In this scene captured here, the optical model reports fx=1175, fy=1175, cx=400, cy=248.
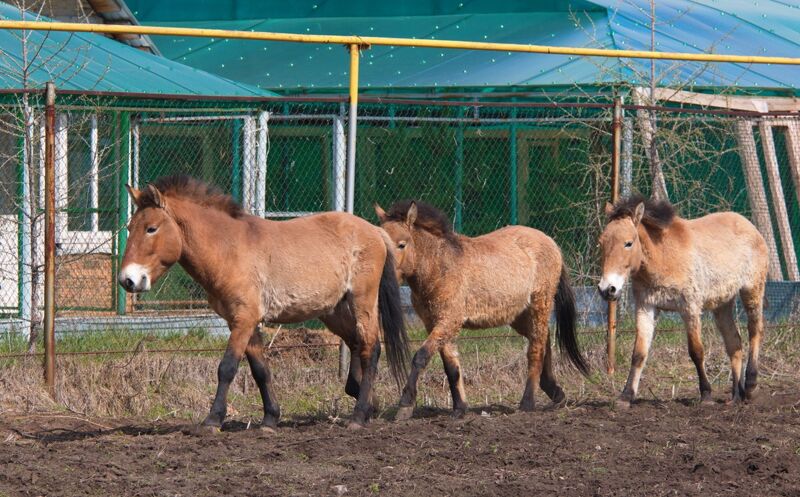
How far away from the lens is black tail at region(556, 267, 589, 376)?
968 centimetres

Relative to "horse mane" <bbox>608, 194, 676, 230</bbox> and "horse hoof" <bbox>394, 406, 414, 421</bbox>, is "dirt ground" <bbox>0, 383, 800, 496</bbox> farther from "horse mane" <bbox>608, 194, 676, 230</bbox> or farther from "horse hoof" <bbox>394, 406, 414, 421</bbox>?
"horse mane" <bbox>608, 194, 676, 230</bbox>

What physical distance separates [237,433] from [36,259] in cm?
308

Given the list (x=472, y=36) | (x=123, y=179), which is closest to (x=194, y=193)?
(x=123, y=179)

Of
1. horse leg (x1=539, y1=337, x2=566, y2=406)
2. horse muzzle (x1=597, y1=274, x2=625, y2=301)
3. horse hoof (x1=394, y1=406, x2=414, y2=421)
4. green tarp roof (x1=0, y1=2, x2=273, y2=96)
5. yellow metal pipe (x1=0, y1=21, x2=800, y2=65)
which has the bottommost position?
horse hoof (x1=394, y1=406, x2=414, y2=421)

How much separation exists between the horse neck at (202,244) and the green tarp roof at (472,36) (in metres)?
8.61

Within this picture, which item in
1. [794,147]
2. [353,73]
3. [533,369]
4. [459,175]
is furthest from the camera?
[794,147]

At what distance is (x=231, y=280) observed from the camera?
789 centimetres

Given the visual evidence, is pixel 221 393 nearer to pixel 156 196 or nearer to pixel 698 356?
pixel 156 196

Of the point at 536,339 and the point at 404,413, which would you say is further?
the point at 536,339

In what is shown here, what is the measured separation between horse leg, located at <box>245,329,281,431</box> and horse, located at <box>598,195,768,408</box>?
2.61m

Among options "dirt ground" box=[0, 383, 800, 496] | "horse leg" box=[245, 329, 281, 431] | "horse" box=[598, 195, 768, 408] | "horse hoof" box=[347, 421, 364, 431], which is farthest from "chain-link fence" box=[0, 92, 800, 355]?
"dirt ground" box=[0, 383, 800, 496]

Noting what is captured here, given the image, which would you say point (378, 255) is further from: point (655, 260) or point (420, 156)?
point (420, 156)

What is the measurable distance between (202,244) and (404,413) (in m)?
1.94

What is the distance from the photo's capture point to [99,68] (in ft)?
46.9
